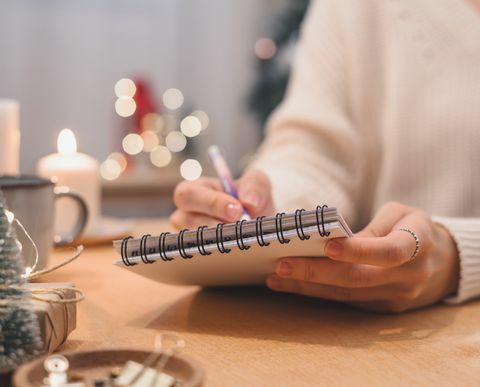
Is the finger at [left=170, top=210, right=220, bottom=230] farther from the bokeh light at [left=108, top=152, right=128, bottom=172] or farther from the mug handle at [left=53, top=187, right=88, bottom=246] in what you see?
the bokeh light at [left=108, top=152, right=128, bottom=172]

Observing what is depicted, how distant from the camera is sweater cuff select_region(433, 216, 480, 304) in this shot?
0.68m

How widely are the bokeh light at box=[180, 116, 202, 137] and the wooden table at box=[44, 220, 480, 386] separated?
1827mm

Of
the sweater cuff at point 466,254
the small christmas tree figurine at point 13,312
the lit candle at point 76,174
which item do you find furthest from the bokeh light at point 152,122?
the small christmas tree figurine at point 13,312

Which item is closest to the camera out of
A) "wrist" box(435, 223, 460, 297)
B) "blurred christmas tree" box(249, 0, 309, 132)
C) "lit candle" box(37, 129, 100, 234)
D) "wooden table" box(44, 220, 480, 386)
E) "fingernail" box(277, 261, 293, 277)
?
"wooden table" box(44, 220, 480, 386)

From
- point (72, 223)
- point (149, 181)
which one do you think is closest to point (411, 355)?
point (72, 223)

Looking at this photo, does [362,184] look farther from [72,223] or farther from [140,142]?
[140,142]

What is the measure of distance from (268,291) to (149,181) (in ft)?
5.66

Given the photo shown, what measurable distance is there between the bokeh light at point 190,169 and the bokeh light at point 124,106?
0.90 feet

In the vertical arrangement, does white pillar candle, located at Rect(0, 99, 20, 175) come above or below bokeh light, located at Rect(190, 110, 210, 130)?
above

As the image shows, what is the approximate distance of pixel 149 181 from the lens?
7.76 feet

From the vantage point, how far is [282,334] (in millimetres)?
543

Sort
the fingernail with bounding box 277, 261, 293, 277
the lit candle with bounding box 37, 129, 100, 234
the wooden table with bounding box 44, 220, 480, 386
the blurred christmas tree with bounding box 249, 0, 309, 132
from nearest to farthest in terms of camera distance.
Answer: the wooden table with bounding box 44, 220, 480, 386 < the fingernail with bounding box 277, 261, 293, 277 < the lit candle with bounding box 37, 129, 100, 234 < the blurred christmas tree with bounding box 249, 0, 309, 132

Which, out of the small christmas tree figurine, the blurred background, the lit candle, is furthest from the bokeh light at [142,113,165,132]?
the small christmas tree figurine

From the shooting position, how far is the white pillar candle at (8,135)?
844mm
